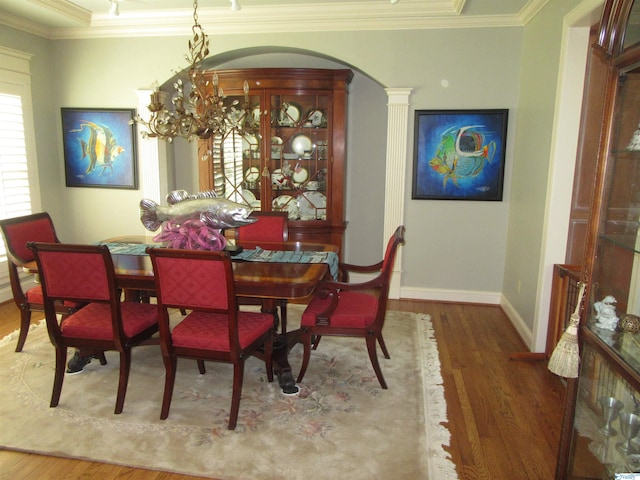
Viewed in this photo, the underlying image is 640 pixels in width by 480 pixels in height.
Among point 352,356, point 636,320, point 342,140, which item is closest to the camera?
point 636,320

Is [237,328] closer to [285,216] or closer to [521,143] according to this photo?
[285,216]

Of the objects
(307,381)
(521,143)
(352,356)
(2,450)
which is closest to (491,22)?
(521,143)

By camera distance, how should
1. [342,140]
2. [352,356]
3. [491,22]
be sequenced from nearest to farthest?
[352,356], [491,22], [342,140]

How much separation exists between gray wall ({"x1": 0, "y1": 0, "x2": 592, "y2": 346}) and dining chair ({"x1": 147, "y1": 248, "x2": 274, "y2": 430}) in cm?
229

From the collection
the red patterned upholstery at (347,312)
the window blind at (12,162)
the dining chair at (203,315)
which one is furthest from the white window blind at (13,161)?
the red patterned upholstery at (347,312)

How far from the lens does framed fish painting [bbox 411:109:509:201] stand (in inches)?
165

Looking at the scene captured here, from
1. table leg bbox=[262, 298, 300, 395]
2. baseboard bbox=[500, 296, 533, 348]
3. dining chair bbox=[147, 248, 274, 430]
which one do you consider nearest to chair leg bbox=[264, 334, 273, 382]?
table leg bbox=[262, 298, 300, 395]

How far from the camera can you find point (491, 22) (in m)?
4.05

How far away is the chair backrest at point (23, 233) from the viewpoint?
312 centimetres

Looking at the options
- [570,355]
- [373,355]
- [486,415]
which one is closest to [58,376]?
[373,355]

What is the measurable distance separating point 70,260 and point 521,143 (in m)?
3.56

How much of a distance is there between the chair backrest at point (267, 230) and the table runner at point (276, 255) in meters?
0.47

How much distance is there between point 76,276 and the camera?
2484mm

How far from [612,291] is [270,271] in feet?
5.53
